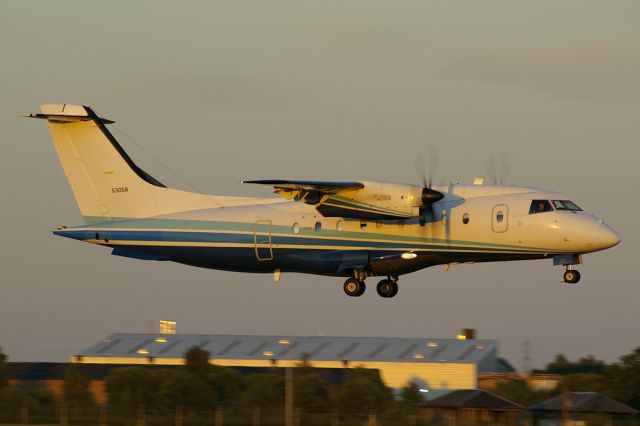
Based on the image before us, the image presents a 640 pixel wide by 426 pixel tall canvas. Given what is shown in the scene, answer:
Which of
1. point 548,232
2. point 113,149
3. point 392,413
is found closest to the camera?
point 548,232

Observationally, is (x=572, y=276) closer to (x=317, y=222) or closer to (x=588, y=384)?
(x=317, y=222)

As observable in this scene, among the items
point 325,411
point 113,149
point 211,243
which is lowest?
point 325,411

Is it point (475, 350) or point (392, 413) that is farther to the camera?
point (475, 350)

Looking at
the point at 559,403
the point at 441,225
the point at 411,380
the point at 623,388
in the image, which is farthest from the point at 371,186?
the point at 411,380

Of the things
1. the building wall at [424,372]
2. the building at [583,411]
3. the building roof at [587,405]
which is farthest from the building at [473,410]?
the building wall at [424,372]

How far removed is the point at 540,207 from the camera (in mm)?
30406

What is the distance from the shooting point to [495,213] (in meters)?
30.5

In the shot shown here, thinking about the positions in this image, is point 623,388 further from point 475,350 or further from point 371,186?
point 371,186

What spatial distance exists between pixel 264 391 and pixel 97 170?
14.9 metres

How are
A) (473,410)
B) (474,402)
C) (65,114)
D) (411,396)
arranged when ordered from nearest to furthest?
(65,114) → (473,410) → (474,402) → (411,396)

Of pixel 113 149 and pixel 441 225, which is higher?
pixel 113 149

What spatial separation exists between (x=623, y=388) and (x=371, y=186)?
24248 mm

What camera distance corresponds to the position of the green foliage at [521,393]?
4900 centimetres

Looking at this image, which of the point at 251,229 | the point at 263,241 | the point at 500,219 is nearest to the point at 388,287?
the point at 263,241
